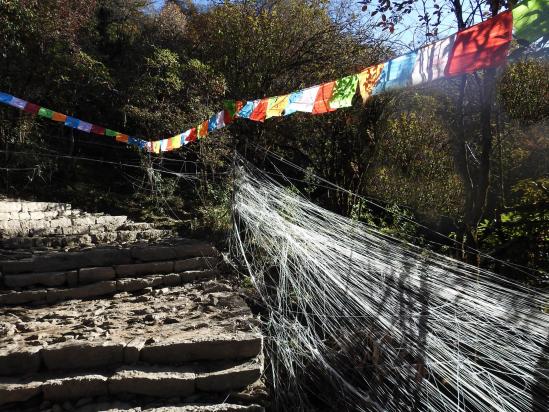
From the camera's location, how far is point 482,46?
9.50 feet

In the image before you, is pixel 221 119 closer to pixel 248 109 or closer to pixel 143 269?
pixel 248 109

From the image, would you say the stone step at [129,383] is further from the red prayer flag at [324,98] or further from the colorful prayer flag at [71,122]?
the colorful prayer flag at [71,122]

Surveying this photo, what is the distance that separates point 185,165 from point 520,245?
642cm

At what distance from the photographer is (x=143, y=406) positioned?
279cm

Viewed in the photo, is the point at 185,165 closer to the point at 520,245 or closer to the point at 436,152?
the point at 436,152

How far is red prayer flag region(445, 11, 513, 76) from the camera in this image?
276 centimetres

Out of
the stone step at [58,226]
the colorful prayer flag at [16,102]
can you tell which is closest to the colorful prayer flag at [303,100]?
the stone step at [58,226]

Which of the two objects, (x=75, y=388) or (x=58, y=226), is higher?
(x=58, y=226)

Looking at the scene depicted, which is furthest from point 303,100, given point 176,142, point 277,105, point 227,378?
point 176,142

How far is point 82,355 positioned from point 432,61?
326cm

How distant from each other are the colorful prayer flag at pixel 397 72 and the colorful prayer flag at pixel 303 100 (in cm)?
71

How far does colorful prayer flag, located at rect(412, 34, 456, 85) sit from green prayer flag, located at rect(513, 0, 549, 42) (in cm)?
46

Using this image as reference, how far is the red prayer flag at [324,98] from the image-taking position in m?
3.98

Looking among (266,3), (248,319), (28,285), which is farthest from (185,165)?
(248,319)
